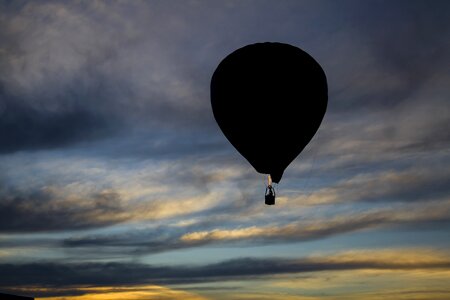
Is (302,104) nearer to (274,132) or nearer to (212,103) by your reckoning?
(274,132)

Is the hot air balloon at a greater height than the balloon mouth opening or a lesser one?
greater

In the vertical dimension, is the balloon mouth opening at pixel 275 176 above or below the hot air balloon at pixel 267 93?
below

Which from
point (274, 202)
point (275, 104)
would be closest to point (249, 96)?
point (275, 104)

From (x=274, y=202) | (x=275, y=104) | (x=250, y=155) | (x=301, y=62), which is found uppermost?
(x=301, y=62)

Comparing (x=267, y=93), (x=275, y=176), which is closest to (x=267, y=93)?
(x=267, y=93)

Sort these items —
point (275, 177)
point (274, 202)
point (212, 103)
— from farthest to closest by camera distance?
point (212, 103), point (275, 177), point (274, 202)

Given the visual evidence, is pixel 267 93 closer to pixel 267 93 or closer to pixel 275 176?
pixel 267 93
